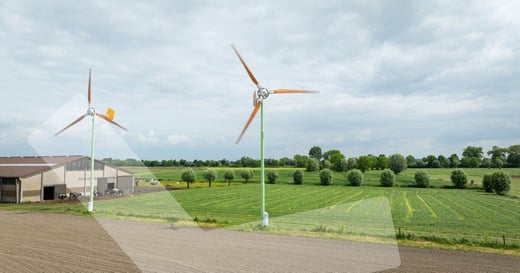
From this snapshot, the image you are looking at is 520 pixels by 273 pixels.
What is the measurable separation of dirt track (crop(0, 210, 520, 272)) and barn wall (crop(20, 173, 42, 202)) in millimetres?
31044

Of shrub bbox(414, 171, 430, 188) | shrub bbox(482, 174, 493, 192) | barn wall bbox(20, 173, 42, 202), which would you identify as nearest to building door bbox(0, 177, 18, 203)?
barn wall bbox(20, 173, 42, 202)

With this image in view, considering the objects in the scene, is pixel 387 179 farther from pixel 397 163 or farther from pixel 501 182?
pixel 397 163

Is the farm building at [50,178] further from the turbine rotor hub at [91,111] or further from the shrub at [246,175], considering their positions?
the shrub at [246,175]

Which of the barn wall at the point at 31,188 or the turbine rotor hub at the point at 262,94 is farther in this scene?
the barn wall at the point at 31,188

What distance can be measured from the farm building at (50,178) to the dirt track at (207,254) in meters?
31.5

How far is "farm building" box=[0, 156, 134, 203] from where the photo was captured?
47.6m

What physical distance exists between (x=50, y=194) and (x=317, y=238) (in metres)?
47.6

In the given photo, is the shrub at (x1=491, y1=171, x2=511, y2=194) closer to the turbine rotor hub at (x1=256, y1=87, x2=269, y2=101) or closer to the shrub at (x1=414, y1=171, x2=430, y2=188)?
the shrub at (x1=414, y1=171, x2=430, y2=188)

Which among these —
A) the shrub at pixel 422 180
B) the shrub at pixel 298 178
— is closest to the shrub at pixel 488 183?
the shrub at pixel 422 180

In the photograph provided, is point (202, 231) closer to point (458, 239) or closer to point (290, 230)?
point (290, 230)

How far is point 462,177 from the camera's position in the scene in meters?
82.0

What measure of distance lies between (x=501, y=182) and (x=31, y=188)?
8603cm

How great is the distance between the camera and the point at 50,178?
51.2 meters

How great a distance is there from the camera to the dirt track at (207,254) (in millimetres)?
14156
